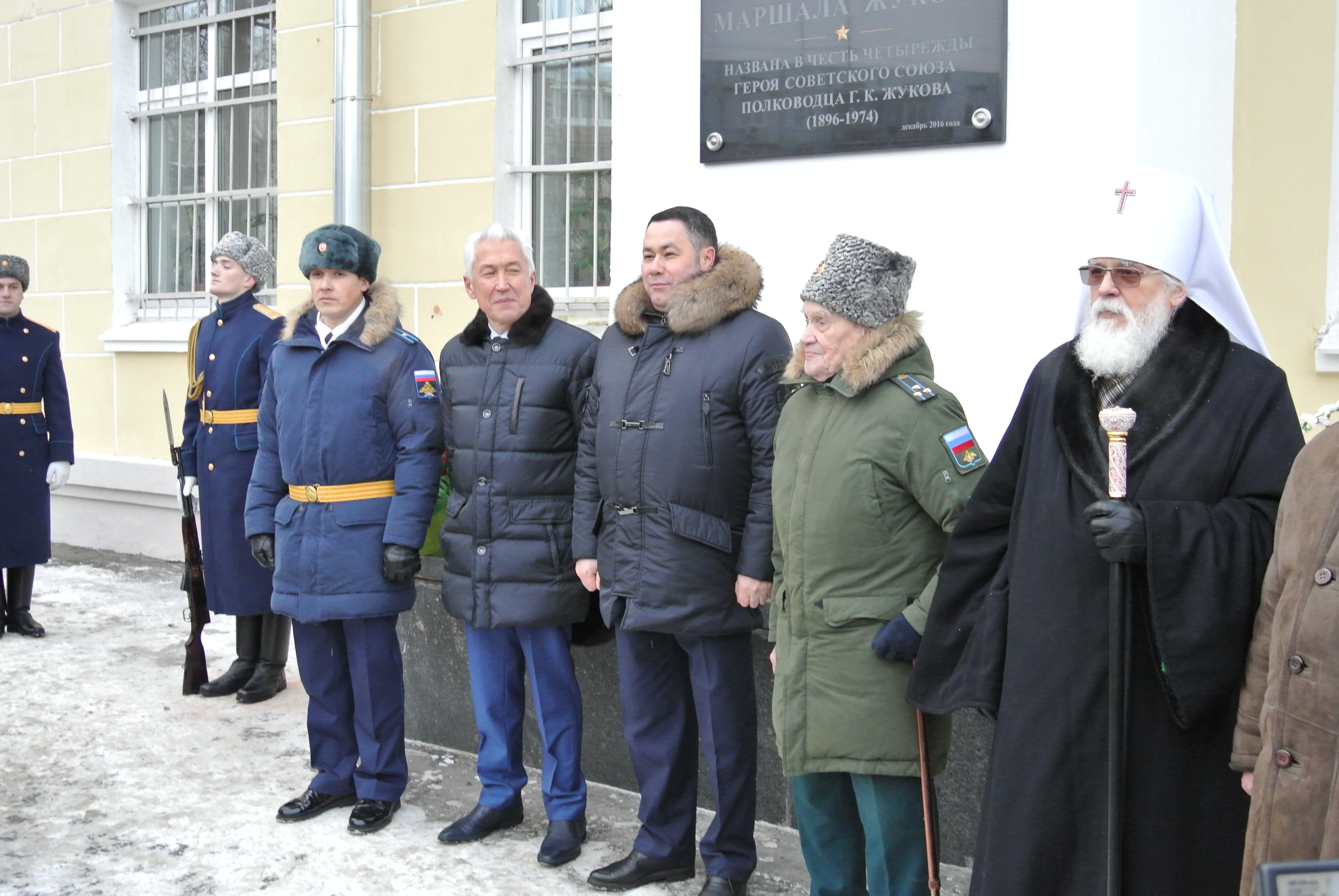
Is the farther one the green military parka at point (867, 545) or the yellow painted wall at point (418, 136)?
the yellow painted wall at point (418, 136)

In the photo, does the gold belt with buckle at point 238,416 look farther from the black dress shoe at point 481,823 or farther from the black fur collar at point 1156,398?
the black fur collar at point 1156,398

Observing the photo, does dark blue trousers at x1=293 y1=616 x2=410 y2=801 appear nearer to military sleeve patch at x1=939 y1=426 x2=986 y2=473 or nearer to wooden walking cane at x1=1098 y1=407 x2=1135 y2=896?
military sleeve patch at x1=939 y1=426 x2=986 y2=473

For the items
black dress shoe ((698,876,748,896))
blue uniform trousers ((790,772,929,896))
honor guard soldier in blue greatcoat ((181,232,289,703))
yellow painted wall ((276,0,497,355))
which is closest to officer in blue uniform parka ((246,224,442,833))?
black dress shoe ((698,876,748,896))

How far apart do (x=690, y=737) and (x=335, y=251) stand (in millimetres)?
1777

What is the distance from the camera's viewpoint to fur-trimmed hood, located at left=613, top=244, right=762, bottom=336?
137 inches

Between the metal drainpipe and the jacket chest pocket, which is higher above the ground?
the metal drainpipe

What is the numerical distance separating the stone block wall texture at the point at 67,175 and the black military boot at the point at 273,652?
389 cm

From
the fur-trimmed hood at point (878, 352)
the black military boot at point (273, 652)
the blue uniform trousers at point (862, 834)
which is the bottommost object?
the black military boot at point (273, 652)

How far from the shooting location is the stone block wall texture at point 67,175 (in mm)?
9062

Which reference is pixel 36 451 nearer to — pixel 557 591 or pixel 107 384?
pixel 107 384

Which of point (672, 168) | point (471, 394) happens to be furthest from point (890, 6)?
point (471, 394)

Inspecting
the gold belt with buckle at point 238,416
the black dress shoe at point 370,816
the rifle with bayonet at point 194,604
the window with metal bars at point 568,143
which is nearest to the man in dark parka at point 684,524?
the black dress shoe at point 370,816

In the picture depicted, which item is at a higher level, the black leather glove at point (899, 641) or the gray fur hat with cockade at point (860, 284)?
the gray fur hat with cockade at point (860, 284)

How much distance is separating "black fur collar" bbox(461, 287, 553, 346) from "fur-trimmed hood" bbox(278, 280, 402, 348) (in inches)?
11.2
